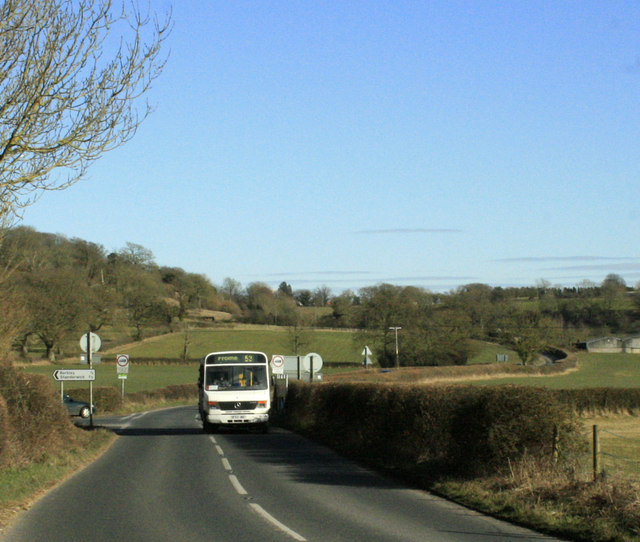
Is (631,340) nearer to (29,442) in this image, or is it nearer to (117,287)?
(117,287)

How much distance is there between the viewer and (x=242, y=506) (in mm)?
11555

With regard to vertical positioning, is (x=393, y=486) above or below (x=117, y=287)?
below

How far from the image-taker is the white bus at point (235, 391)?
26.1m

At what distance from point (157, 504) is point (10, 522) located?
2231 millimetres

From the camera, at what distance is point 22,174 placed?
11641 millimetres

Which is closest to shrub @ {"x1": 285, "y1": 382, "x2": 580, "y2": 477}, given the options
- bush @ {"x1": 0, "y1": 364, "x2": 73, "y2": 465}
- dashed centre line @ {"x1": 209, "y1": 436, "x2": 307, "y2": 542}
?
dashed centre line @ {"x1": 209, "y1": 436, "x2": 307, "y2": 542}

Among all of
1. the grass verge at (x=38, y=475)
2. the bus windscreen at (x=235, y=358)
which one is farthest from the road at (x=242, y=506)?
the bus windscreen at (x=235, y=358)

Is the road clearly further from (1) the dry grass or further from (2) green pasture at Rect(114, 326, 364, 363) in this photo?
(2) green pasture at Rect(114, 326, 364, 363)

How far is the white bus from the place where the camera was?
1028 inches

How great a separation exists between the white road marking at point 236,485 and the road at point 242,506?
2 centimetres

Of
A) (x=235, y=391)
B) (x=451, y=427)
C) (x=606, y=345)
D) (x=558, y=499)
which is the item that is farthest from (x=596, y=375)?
(x=558, y=499)

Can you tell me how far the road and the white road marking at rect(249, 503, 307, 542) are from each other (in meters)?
0.02

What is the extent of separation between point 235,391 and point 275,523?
16261 millimetres

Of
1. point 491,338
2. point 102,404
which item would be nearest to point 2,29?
point 102,404
